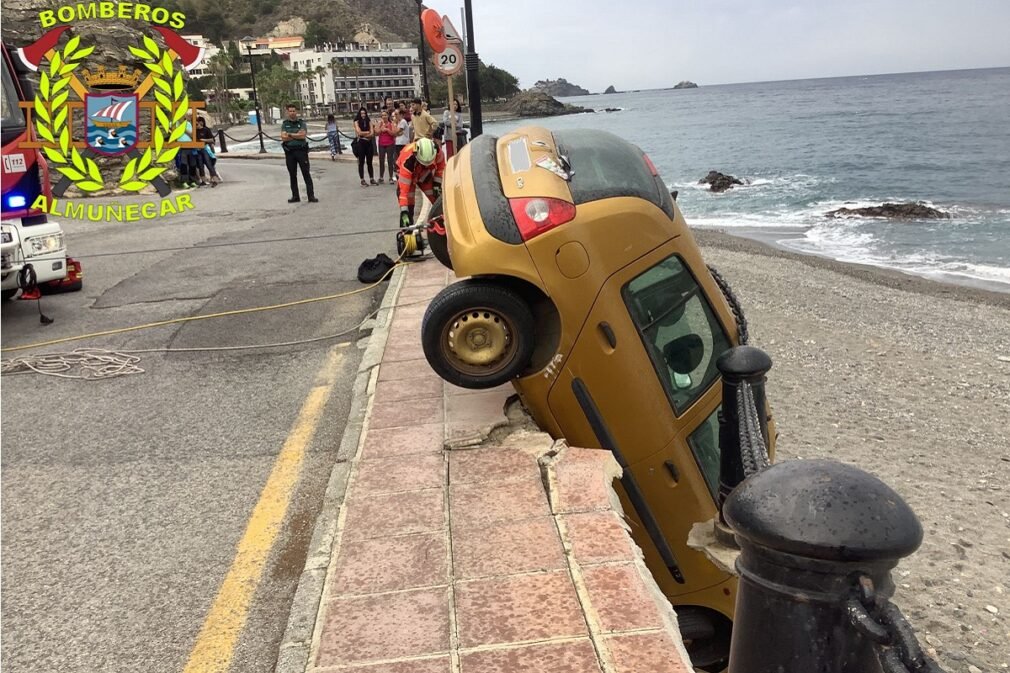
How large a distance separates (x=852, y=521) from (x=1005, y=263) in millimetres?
20610

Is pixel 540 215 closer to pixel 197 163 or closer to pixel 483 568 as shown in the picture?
pixel 483 568

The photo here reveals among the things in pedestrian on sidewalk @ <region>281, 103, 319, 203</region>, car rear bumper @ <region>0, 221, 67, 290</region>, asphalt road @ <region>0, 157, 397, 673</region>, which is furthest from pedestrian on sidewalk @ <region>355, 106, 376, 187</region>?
car rear bumper @ <region>0, 221, 67, 290</region>

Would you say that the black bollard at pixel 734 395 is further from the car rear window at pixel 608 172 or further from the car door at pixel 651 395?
the car rear window at pixel 608 172

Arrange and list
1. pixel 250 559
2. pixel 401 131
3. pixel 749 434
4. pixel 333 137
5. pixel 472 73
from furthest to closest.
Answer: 1. pixel 333 137
2. pixel 401 131
3. pixel 472 73
4. pixel 250 559
5. pixel 749 434

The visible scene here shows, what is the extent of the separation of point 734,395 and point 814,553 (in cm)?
190

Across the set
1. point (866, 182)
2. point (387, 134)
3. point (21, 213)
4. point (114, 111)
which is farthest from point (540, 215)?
point (866, 182)

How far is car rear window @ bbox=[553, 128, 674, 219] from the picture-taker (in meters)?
3.56

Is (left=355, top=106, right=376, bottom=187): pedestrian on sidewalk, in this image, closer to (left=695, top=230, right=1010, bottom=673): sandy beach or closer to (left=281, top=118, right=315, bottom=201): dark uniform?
(left=281, top=118, right=315, bottom=201): dark uniform

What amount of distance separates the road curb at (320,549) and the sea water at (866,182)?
15919 millimetres

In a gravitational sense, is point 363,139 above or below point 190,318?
above

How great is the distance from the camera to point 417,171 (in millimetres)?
8766

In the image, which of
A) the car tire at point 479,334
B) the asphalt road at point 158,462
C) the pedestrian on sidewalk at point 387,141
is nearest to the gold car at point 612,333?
the car tire at point 479,334

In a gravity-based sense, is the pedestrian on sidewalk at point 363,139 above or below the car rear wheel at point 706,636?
above

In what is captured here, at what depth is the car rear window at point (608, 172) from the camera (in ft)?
11.7
